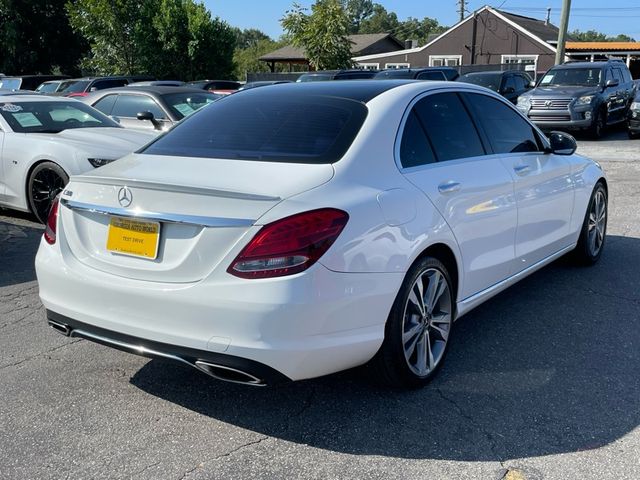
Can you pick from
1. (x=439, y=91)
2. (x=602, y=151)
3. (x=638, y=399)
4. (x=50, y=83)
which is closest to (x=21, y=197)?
(x=439, y=91)

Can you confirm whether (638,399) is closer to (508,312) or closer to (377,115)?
(508,312)

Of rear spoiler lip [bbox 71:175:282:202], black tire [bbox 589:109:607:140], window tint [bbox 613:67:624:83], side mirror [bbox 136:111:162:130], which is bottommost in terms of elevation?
black tire [bbox 589:109:607:140]

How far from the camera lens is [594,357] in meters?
4.07

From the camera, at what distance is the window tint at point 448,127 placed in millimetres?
3946

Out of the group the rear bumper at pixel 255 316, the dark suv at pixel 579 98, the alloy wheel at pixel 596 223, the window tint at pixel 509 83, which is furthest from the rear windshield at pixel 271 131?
the window tint at pixel 509 83

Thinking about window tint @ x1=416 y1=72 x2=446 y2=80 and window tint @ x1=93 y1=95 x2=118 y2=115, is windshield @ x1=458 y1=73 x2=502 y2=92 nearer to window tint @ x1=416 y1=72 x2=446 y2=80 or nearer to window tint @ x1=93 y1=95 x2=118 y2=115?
window tint @ x1=416 y1=72 x2=446 y2=80

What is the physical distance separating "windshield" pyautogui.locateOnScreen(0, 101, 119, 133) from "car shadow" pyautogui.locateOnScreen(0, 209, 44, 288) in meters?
1.13

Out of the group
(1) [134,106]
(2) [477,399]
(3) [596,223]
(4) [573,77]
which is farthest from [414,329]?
(4) [573,77]

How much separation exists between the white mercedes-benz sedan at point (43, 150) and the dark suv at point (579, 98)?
10823 millimetres

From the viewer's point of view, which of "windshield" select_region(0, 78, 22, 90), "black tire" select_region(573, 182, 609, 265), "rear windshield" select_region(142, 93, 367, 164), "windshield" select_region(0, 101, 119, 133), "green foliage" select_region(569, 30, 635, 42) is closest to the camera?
"rear windshield" select_region(142, 93, 367, 164)

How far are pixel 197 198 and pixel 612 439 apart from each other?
2.22 meters

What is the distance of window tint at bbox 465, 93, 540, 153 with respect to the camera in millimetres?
4512

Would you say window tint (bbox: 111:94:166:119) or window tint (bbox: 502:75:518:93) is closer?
window tint (bbox: 111:94:166:119)

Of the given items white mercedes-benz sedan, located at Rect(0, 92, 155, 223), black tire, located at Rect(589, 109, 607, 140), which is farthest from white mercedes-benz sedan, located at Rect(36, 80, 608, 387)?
black tire, located at Rect(589, 109, 607, 140)
